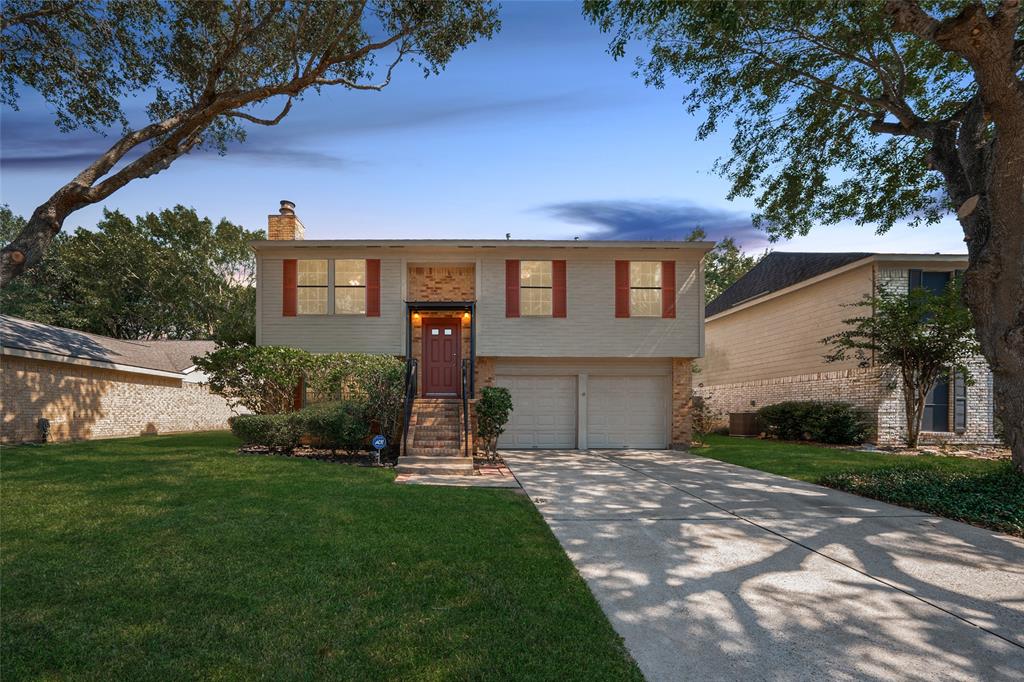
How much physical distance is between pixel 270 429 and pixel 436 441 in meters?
3.42

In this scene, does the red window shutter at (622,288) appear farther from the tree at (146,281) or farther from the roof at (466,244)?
the tree at (146,281)

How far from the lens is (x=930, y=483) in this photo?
799cm

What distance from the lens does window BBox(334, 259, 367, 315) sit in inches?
559

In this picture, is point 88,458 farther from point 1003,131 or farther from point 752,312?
point 752,312

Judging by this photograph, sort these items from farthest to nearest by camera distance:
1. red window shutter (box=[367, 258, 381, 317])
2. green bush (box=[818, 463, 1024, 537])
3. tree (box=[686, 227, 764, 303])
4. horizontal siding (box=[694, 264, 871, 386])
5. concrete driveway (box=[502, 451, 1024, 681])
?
tree (box=[686, 227, 764, 303])
horizontal siding (box=[694, 264, 871, 386])
red window shutter (box=[367, 258, 381, 317])
green bush (box=[818, 463, 1024, 537])
concrete driveway (box=[502, 451, 1024, 681])

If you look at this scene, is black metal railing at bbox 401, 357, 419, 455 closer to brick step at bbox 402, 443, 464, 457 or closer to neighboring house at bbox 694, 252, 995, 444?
brick step at bbox 402, 443, 464, 457

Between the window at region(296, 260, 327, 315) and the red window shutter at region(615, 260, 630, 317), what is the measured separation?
792 cm

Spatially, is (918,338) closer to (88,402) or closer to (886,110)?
(886,110)

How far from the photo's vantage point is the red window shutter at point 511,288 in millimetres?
14281

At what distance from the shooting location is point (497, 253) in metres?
14.3

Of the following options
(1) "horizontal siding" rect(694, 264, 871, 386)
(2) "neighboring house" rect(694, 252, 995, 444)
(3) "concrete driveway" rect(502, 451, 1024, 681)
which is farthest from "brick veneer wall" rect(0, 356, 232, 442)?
(1) "horizontal siding" rect(694, 264, 871, 386)

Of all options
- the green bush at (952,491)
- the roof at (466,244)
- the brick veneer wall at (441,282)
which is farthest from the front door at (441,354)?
the green bush at (952,491)

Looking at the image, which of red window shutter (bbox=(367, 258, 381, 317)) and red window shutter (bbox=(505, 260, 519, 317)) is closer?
red window shutter (bbox=(367, 258, 381, 317))

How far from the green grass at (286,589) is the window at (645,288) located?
8890 millimetres
